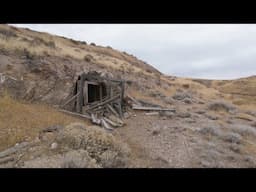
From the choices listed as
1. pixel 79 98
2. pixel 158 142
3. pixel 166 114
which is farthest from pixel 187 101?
pixel 158 142

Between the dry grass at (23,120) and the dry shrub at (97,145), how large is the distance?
4.43 feet

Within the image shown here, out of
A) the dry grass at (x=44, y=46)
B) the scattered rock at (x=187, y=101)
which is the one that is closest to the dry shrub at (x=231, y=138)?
the scattered rock at (x=187, y=101)

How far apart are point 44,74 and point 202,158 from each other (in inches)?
362

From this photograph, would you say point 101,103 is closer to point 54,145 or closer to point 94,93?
point 94,93

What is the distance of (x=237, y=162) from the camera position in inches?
235

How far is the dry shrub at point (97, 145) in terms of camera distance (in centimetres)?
468

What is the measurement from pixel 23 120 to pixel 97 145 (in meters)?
3.35

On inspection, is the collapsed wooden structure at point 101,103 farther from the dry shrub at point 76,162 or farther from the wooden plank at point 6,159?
the dry shrub at point 76,162

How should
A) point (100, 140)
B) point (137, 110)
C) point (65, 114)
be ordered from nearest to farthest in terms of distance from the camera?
point (100, 140) → point (65, 114) → point (137, 110)

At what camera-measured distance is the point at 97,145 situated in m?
5.15

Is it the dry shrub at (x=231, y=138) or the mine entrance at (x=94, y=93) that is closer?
the dry shrub at (x=231, y=138)
